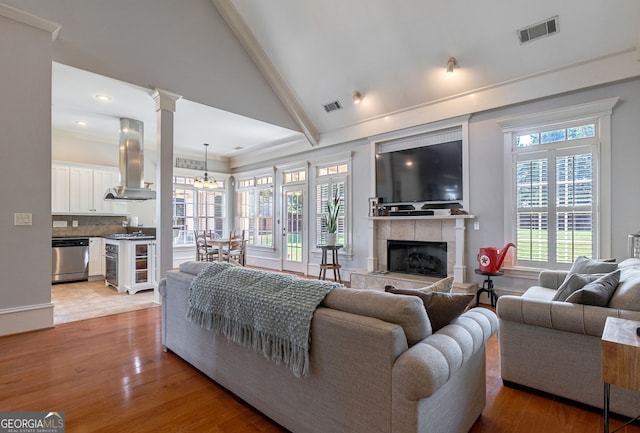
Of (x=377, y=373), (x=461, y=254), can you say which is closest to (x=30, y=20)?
(x=377, y=373)

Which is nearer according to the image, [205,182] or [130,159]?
[130,159]

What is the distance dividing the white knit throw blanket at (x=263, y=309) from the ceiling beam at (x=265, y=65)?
4203 mm

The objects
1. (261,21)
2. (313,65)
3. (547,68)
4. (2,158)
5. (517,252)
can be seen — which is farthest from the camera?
(313,65)

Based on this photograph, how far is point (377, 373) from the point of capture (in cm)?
130

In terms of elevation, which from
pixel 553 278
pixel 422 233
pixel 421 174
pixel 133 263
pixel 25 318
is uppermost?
pixel 421 174

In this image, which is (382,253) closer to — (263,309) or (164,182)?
(164,182)

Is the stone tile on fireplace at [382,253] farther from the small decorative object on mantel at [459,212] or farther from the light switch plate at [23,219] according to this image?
the light switch plate at [23,219]

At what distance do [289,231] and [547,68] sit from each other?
5.31 meters

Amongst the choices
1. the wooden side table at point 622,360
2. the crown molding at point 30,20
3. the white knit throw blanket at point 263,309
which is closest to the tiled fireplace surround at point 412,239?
the wooden side table at point 622,360

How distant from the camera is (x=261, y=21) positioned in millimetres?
4742

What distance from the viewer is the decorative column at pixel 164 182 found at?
425 centimetres

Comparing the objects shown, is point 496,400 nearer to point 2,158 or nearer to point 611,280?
point 611,280

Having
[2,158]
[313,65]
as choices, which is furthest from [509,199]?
[2,158]

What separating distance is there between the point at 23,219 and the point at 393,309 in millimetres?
3850
